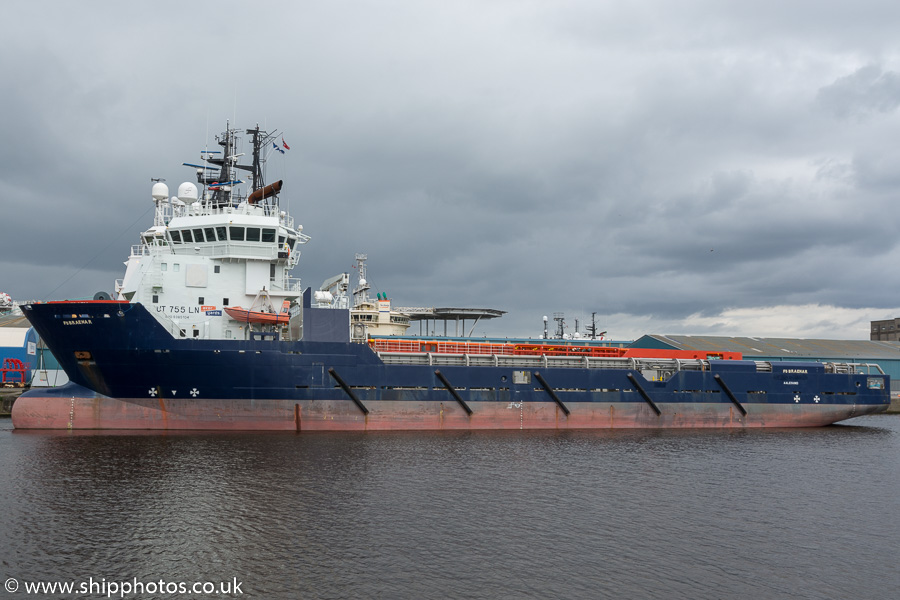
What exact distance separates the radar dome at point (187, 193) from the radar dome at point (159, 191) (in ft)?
6.26

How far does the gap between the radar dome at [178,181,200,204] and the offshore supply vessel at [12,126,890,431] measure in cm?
8

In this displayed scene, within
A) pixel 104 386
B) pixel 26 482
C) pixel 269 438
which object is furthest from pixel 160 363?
pixel 26 482

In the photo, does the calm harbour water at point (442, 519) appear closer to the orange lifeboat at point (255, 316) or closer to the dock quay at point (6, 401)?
the orange lifeboat at point (255, 316)

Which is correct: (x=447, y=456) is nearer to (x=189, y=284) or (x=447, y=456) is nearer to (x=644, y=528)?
(x=644, y=528)

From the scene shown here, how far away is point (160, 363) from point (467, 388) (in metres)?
15.2

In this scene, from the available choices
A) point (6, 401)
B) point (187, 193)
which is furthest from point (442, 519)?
point (6, 401)

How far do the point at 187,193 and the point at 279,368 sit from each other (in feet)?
39.4

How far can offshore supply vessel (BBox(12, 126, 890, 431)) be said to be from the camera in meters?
28.8

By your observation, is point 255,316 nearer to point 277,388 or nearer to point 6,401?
point 277,388

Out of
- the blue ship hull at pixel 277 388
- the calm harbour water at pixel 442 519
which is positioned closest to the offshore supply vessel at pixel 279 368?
the blue ship hull at pixel 277 388

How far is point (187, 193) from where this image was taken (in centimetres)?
3366

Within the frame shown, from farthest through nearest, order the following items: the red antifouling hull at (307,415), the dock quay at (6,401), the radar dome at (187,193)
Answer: the dock quay at (6,401), the radar dome at (187,193), the red antifouling hull at (307,415)

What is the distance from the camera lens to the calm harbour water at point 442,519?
517 inches

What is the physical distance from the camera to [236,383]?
29.1m
